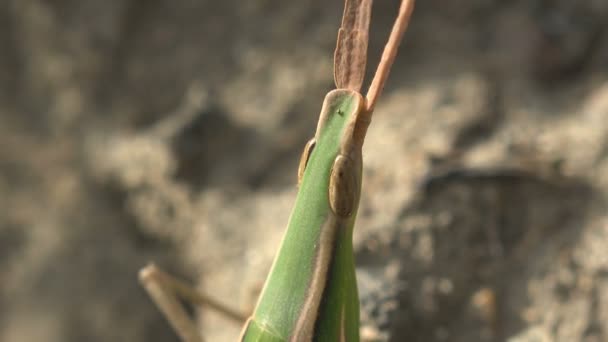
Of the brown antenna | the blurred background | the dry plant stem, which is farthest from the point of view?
the dry plant stem

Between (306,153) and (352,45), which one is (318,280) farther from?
(352,45)

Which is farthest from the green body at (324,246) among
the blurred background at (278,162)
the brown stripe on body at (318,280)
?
the blurred background at (278,162)

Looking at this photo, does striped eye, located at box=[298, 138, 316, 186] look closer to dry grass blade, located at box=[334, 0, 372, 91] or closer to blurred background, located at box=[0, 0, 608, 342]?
dry grass blade, located at box=[334, 0, 372, 91]

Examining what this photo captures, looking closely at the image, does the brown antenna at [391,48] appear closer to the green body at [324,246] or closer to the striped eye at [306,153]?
the green body at [324,246]

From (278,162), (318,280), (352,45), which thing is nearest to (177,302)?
(278,162)

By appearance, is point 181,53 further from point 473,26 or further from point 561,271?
point 561,271

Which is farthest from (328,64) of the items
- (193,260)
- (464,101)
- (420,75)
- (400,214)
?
(193,260)

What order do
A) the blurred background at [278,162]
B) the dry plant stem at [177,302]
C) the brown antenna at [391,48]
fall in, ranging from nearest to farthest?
the brown antenna at [391,48] → the blurred background at [278,162] → the dry plant stem at [177,302]

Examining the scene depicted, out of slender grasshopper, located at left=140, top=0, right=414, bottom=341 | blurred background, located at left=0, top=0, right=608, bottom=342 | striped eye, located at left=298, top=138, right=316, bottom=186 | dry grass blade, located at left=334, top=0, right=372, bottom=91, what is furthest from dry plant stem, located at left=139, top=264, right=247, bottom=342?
dry grass blade, located at left=334, top=0, right=372, bottom=91
